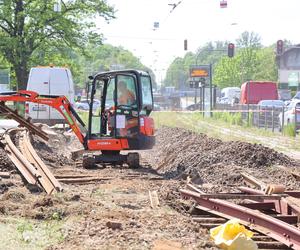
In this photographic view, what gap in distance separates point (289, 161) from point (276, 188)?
501cm

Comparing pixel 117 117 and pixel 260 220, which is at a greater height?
pixel 117 117

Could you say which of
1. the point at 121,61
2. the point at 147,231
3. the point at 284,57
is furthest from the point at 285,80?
the point at 147,231

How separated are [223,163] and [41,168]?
4.10 m

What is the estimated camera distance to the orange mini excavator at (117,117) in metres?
15.6

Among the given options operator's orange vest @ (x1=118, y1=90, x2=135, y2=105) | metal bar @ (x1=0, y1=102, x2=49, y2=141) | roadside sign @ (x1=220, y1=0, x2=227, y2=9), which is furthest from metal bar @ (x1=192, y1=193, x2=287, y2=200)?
roadside sign @ (x1=220, y1=0, x2=227, y2=9)

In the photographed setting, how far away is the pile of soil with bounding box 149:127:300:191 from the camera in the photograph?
41.1 feet

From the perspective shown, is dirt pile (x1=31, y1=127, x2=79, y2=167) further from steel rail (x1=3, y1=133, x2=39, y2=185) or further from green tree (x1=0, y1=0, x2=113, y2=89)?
green tree (x1=0, y1=0, x2=113, y2=89)

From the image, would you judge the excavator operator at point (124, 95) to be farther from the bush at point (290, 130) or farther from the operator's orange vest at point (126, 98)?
the bush at point (290, 130)

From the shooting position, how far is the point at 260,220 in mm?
8047

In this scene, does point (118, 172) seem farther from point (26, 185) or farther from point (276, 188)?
point (276, 188)

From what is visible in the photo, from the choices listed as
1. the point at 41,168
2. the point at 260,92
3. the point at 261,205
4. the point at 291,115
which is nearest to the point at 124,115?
the point at 41,168

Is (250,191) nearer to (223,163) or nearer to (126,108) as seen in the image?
(223,163)

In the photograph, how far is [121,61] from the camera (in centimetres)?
11906

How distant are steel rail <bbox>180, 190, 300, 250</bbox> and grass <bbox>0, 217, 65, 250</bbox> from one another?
2.29m
